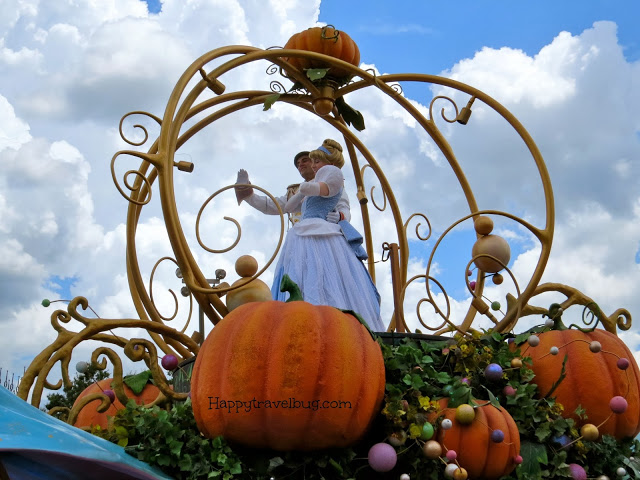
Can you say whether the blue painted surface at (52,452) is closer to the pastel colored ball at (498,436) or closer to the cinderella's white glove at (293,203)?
the pastel colored ball at (498,436)

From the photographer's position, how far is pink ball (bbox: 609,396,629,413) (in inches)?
90.2

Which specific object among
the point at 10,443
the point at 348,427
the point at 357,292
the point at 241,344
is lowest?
the point at 10,443

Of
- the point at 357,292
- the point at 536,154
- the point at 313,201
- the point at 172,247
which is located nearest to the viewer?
the point at 172,247

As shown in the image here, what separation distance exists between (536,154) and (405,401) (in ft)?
5.33

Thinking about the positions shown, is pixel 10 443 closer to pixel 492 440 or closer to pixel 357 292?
pixel 492 440

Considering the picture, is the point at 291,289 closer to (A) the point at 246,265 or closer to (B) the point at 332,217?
(A) the point at 246,265

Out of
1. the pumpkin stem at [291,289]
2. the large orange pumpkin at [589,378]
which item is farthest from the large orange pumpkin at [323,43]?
the large orange pumpkin at [589,378]

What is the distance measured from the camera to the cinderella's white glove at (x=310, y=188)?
135 inches

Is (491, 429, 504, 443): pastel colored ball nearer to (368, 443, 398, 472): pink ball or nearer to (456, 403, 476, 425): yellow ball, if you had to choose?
(456, 403, 476, 425): yellow ball

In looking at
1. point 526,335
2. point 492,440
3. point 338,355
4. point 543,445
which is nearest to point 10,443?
point 338,355

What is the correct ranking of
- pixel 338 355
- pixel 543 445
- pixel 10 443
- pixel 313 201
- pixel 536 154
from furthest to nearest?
pixel 313 201
pixel 536 154
pixel 543 445
pixel 338 355
pixel 10 443

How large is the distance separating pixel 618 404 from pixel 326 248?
5.46ft

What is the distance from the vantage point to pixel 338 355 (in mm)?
1953

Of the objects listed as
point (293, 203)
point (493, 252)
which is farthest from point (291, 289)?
point (293, 203)
